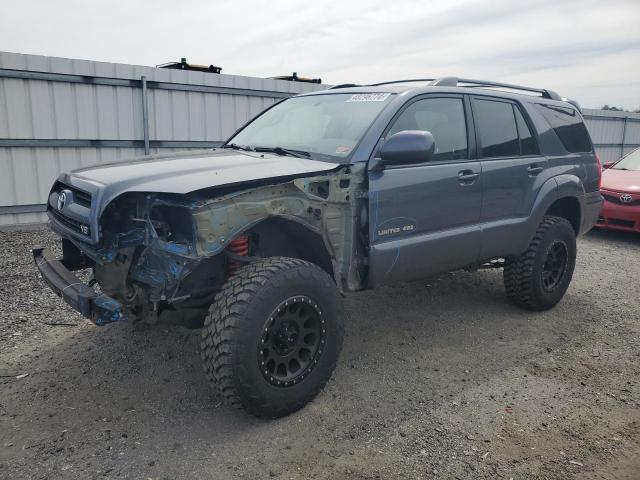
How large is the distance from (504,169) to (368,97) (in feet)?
4.29

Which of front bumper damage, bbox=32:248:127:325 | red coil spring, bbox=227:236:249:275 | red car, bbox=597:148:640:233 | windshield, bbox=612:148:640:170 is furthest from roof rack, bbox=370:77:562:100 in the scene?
windshield, bbox=612:148:640:170

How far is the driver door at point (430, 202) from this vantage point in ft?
11.4

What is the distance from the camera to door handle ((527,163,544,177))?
4574 mm

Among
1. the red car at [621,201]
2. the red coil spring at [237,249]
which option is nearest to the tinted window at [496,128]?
the red coil spring at [237,249]

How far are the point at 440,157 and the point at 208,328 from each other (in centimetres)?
210

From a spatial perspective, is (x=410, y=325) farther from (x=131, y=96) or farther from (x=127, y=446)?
(x=131, y=96)

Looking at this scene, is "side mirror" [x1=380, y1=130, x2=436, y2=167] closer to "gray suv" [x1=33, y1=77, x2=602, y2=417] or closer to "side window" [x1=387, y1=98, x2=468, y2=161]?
"gray suv" [x1=33, y1=77, x2=602, y2=417]

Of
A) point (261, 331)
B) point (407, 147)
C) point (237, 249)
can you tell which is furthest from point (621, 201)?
point (261, 331)

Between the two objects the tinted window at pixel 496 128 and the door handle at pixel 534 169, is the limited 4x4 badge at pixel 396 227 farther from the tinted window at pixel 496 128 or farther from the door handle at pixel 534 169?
the door handle at pixel 534 169

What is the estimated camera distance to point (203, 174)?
2.94 meters

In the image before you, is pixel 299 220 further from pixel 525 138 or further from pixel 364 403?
pixel 525 138

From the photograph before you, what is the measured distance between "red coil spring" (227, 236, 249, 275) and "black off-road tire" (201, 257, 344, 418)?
17 centimetres

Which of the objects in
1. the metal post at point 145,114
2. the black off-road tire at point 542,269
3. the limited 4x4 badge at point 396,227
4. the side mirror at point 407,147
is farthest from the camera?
the metal post at point 145,114

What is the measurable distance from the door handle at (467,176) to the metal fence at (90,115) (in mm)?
6311
